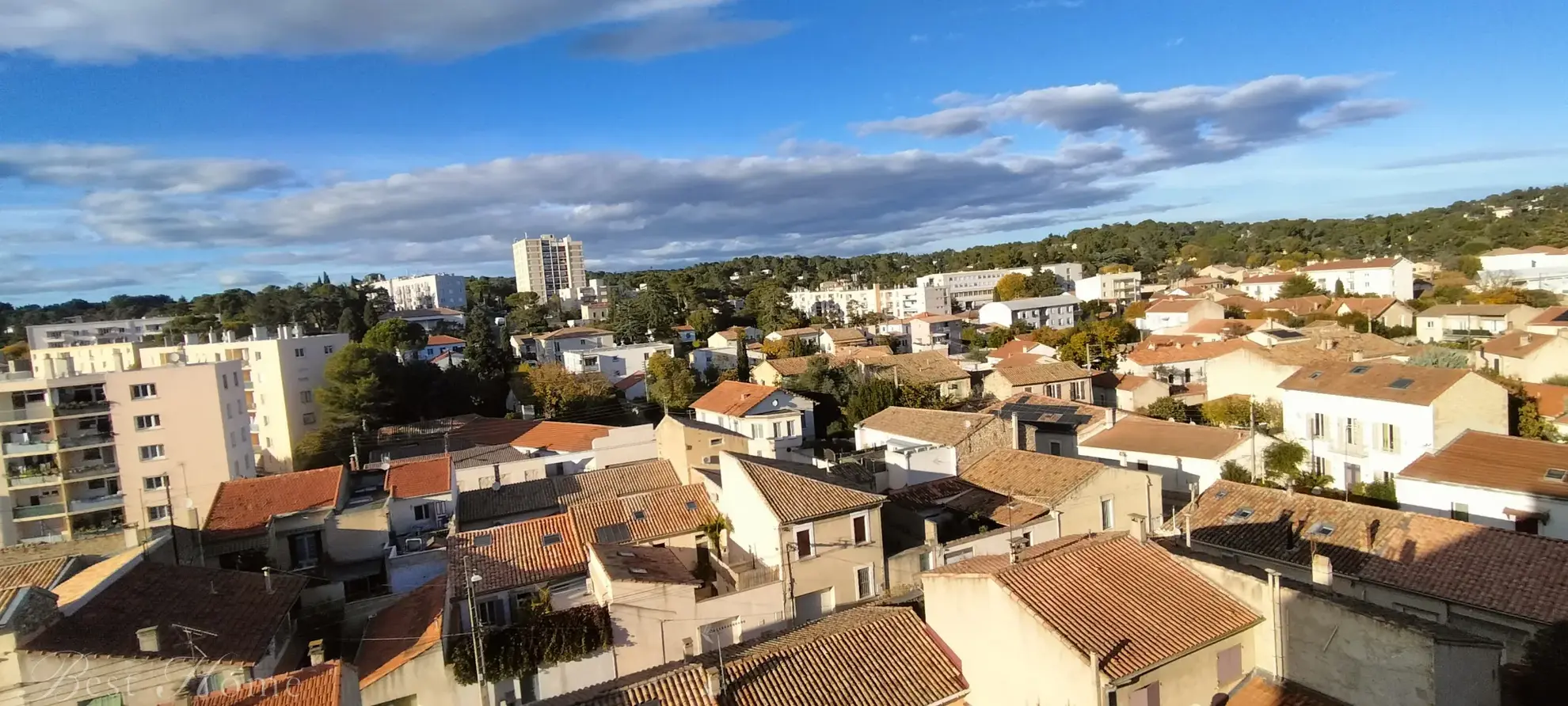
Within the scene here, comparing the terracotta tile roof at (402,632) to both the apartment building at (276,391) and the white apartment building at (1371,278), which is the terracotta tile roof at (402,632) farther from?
the white apartment building at (1371,278)

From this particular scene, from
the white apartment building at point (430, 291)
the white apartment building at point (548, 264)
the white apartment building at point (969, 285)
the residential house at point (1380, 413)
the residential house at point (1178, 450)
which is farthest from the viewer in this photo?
the white apartment building at point (548, 264)

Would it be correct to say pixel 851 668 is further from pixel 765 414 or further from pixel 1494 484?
pixel 765 414

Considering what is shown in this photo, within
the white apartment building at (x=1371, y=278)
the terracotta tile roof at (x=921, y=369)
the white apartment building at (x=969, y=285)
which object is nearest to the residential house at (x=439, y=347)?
the terracotta tile roof at (x=921, y=369)

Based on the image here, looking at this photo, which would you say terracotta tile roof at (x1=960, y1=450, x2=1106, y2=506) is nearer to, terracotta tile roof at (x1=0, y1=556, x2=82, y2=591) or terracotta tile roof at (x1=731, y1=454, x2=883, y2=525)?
terracotta tile roof at (x1=731, y1=454, x2=883, y2=525)

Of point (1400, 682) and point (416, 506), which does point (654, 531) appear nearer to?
point (416, 506)

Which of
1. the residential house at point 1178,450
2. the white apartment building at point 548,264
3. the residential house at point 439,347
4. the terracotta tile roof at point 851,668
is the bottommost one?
the residential house at point 1178,450

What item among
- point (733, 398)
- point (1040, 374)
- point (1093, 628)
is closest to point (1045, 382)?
point (1040, 374)
